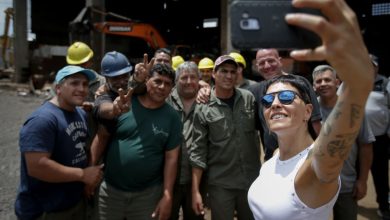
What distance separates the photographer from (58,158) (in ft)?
8.68

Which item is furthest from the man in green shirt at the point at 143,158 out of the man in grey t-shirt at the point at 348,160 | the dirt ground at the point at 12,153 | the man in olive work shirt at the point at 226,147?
the dirt ground at the point at 12,153

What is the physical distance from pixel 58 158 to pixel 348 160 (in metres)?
2.43

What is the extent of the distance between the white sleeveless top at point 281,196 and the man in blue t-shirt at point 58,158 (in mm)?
1379

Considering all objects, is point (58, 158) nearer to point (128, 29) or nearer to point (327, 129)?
Result: point (327, 129)

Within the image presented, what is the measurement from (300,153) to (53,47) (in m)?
22.1

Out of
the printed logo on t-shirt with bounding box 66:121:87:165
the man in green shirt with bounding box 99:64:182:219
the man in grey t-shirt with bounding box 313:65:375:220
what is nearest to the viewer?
the printed logo on t-shirt with bounding box 66:121:87:165

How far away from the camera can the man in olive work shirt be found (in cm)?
330

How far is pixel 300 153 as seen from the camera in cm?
182

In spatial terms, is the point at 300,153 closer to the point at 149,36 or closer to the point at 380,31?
the point at 149,36

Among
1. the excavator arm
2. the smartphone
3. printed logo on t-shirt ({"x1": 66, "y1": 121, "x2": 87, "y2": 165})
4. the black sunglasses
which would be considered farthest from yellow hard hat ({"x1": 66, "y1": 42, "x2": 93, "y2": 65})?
the excavator arm

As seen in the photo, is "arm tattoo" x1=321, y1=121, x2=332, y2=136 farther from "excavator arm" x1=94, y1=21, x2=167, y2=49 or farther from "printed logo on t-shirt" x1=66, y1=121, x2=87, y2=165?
"excavator arm" x1=94, y1=21, x2=167, y2=49

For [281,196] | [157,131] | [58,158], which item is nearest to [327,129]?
[281,196]

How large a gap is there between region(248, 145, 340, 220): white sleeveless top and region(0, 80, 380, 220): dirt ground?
313 cm

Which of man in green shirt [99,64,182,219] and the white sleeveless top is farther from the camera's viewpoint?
man in green shirt [99,64,182,219]
